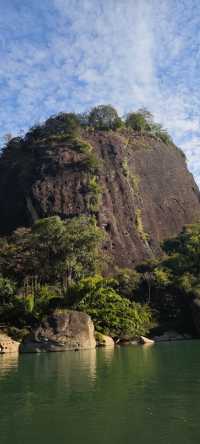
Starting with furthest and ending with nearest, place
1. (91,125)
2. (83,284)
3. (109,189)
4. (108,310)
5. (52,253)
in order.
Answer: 1. (91,125)
2. (109,189)
3. (52,253)
4. (83,284)
5. (108,310)

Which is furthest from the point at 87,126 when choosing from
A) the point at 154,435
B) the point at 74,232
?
the point at 154,435

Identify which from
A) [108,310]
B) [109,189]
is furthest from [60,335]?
[109,189]

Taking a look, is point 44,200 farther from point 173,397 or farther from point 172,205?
point 173,397

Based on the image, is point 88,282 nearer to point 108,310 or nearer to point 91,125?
point 108,310

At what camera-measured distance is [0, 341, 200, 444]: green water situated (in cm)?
1020

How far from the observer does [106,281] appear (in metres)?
46.3

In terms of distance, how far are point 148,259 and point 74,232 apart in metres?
17.2

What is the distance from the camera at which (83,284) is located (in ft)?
145

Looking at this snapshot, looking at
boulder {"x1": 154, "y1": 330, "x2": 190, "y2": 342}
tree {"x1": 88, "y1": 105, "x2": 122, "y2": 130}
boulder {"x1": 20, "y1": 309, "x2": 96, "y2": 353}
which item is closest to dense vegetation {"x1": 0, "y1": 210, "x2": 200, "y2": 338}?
boulder {"x1": 154, "y1": 330, "x2": 190, "y2": 342}

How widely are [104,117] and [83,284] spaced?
39543 mm

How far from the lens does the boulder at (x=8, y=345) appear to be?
113 ft

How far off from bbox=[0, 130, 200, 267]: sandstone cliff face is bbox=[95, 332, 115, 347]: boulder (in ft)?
58.3

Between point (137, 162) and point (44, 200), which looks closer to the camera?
point (44, 200)

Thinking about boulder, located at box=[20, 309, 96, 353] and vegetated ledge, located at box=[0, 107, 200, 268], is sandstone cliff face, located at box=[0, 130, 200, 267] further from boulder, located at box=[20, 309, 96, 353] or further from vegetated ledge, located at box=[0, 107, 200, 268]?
boulder, located at box=[20, 309, 96, 353]
